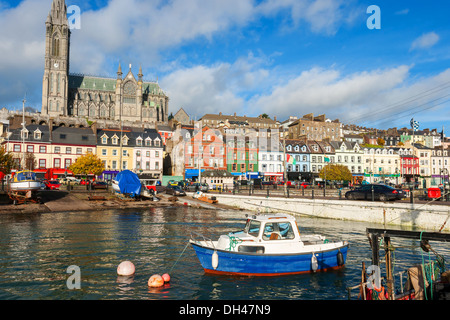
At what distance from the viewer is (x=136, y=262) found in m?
16.5

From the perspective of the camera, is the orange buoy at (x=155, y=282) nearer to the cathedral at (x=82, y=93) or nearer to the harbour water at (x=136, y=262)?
the harbour water at (x=136, y=262)

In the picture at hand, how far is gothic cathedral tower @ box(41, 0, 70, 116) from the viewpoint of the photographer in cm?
13488

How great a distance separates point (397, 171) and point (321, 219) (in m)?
69.1

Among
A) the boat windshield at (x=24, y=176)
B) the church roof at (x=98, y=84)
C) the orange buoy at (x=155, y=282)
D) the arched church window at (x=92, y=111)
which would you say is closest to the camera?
the orange buoy at (x=155, y=282)

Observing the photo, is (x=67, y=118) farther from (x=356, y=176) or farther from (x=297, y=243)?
(x=297, y=243)

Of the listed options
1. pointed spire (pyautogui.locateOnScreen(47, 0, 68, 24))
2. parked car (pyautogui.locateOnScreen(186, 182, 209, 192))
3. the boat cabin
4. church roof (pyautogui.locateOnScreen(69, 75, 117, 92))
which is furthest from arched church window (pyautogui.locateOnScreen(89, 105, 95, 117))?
the boat cabin

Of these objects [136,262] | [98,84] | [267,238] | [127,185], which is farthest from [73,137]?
[98,84]

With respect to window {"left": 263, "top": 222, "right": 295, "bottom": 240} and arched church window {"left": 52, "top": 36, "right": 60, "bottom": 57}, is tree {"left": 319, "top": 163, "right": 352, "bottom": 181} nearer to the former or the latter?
window {"left": 263, "top": 222, "right": 295, "bottom": 240}

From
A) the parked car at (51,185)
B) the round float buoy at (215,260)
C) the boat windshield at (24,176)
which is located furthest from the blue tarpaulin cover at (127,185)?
the round float buoy at (215,260)

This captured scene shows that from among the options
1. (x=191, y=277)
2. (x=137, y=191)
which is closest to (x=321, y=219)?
(x=191, y=277)

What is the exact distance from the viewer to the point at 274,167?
270 feet

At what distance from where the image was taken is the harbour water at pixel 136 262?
41.3ft

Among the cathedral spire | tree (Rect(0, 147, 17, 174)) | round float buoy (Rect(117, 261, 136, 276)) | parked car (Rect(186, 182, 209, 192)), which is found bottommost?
round float buoy (Rect(117, 261, 136, 276))

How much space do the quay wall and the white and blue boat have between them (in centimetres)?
575
